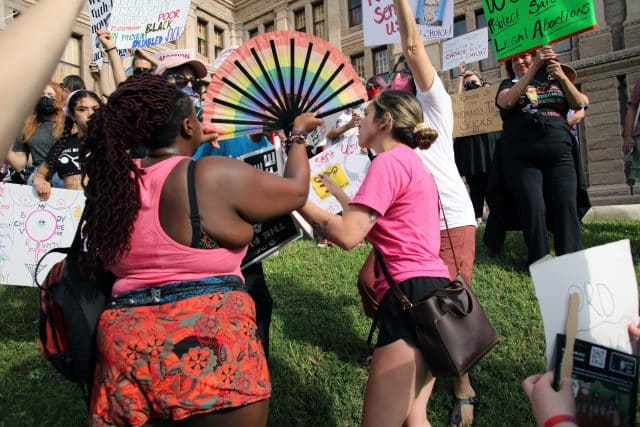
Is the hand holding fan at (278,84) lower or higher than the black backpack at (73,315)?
higher

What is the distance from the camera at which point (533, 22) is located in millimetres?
3781

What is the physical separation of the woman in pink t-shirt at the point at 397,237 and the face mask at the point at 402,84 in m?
1.55

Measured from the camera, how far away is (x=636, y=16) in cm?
1552

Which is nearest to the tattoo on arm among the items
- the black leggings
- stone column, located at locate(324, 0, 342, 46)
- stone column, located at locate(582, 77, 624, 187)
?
the black leggings

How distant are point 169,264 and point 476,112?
5.18 metres

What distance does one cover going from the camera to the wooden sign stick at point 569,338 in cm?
104

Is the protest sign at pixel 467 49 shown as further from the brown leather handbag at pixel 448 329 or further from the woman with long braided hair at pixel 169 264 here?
the woman with long braided hair at pixel 169 264

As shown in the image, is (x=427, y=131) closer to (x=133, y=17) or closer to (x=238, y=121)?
(x=238, y=121)

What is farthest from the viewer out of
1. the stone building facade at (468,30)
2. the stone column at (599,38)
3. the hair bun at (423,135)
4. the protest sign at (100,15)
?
the stone column at (599,38)

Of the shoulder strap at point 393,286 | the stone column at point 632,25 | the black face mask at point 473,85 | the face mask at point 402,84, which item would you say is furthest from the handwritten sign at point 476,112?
the stone column at point 632,25

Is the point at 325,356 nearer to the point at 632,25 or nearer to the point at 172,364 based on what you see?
the point at 172,364

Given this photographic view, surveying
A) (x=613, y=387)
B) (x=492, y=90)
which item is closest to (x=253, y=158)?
(x=613, y=387)

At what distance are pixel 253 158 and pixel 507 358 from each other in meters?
2.21

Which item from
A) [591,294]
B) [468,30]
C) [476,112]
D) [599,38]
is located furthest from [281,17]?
[591,294]
